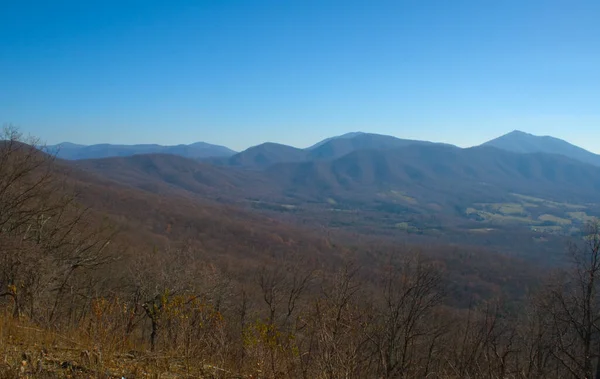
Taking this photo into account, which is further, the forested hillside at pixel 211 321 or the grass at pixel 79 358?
the forested hillside at pixel 211 321

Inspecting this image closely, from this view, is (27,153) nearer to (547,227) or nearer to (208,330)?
(208,330)

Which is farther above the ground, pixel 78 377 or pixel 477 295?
pixel 78 377

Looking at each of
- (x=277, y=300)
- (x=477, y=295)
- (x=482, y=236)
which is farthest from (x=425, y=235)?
(x=277, y=300)

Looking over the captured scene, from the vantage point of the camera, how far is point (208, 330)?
7062 millimetres

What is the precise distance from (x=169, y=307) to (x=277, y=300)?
20.8 metres

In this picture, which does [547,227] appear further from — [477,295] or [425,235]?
[477,295]

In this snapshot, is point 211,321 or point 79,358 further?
point 211,321

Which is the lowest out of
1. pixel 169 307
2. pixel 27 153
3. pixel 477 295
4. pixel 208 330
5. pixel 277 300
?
pixel 477 295

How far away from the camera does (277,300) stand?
26.8 meters

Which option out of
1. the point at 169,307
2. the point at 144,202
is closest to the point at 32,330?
the point at 169,307

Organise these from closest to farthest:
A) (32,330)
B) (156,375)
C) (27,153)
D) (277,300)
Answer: (156,375) → (32,330) → (27,153) → (277,300)

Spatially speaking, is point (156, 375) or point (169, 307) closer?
point (156, 375)

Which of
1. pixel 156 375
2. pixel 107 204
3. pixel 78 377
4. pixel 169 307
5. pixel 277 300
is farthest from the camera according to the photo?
pixel 107 204

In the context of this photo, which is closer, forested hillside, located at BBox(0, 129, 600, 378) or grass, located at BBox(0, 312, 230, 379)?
grass, located at BBox(0, 312, 230, 379)
